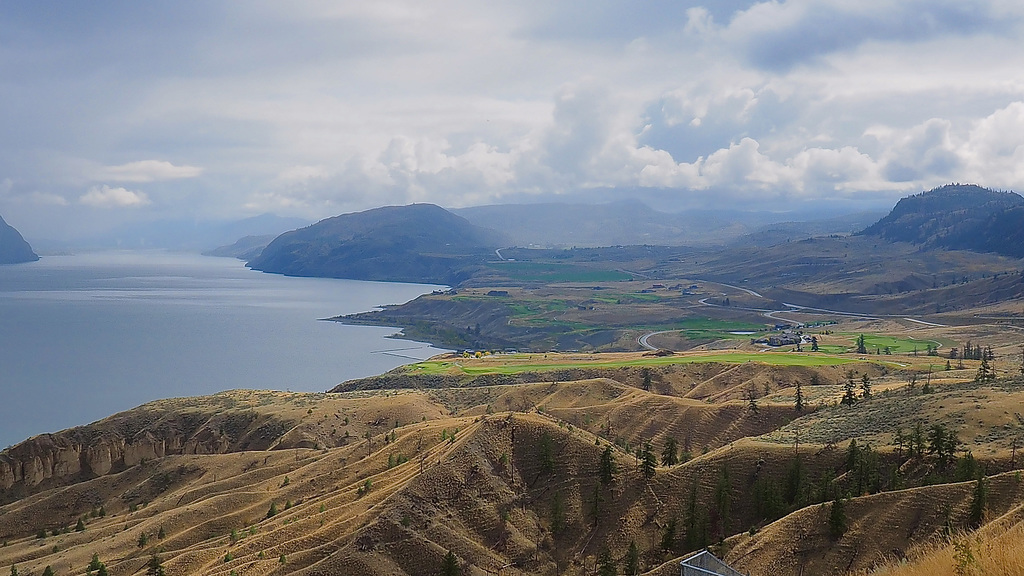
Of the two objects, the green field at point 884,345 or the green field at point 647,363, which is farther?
the green field at point 884,345

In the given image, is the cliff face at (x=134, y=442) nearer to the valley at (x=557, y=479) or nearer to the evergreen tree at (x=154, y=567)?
the valley at (x=557, y=479)

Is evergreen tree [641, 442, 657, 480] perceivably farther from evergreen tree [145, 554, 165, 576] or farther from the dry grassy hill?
evergreen tree [145, 554, 165, 576]

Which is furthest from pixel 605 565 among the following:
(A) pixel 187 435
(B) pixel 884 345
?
(B) pixel 884 345

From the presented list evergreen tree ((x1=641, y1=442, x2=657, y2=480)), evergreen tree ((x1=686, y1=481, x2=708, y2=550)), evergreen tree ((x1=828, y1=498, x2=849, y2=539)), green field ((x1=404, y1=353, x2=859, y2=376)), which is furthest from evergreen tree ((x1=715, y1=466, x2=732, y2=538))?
green field ((x1=404, y1=353, x2=859, y2=376))

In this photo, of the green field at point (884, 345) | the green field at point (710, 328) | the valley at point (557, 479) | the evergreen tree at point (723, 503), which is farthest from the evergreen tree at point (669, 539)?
the green field at point (710, 328)

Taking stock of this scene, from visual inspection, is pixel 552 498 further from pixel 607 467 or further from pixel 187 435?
pixel 187 435
